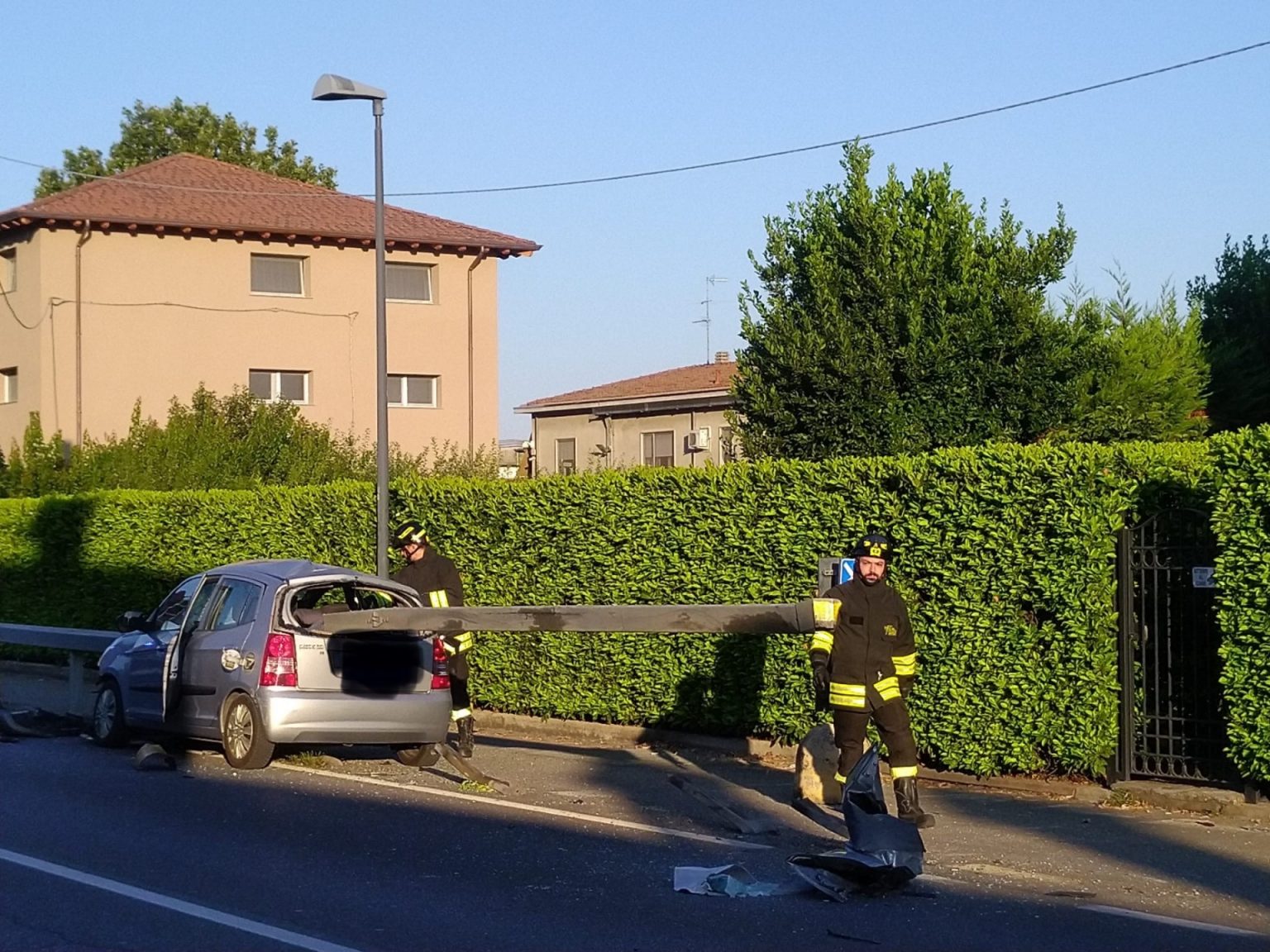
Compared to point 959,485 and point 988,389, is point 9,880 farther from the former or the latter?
point 988,389

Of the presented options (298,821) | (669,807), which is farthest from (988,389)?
(298,821)

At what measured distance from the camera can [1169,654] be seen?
39.8 feet

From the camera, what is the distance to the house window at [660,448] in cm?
4284

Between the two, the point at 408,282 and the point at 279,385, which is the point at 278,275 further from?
the point at 408,282

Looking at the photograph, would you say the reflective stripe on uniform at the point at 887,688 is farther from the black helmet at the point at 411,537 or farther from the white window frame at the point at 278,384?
the white window frame at the point at 278,384

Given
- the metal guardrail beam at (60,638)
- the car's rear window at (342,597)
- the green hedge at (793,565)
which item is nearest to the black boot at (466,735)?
the car's rear window at (342,597)

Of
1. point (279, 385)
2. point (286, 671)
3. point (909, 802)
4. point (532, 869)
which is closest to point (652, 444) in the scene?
point (279, 385)

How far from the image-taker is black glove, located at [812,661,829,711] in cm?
1069

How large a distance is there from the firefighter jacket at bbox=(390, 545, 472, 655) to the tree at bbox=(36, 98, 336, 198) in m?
51.8

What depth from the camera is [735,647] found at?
14930mm

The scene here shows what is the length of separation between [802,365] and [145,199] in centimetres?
1907

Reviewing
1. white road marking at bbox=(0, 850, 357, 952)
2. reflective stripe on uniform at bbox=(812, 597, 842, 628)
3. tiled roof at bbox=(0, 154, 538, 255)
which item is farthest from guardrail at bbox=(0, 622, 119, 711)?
tiled roof at bbox=(0, 154, 538, 255)

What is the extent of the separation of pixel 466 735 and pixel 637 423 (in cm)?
2998

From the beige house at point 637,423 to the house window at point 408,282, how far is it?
18.5ft
